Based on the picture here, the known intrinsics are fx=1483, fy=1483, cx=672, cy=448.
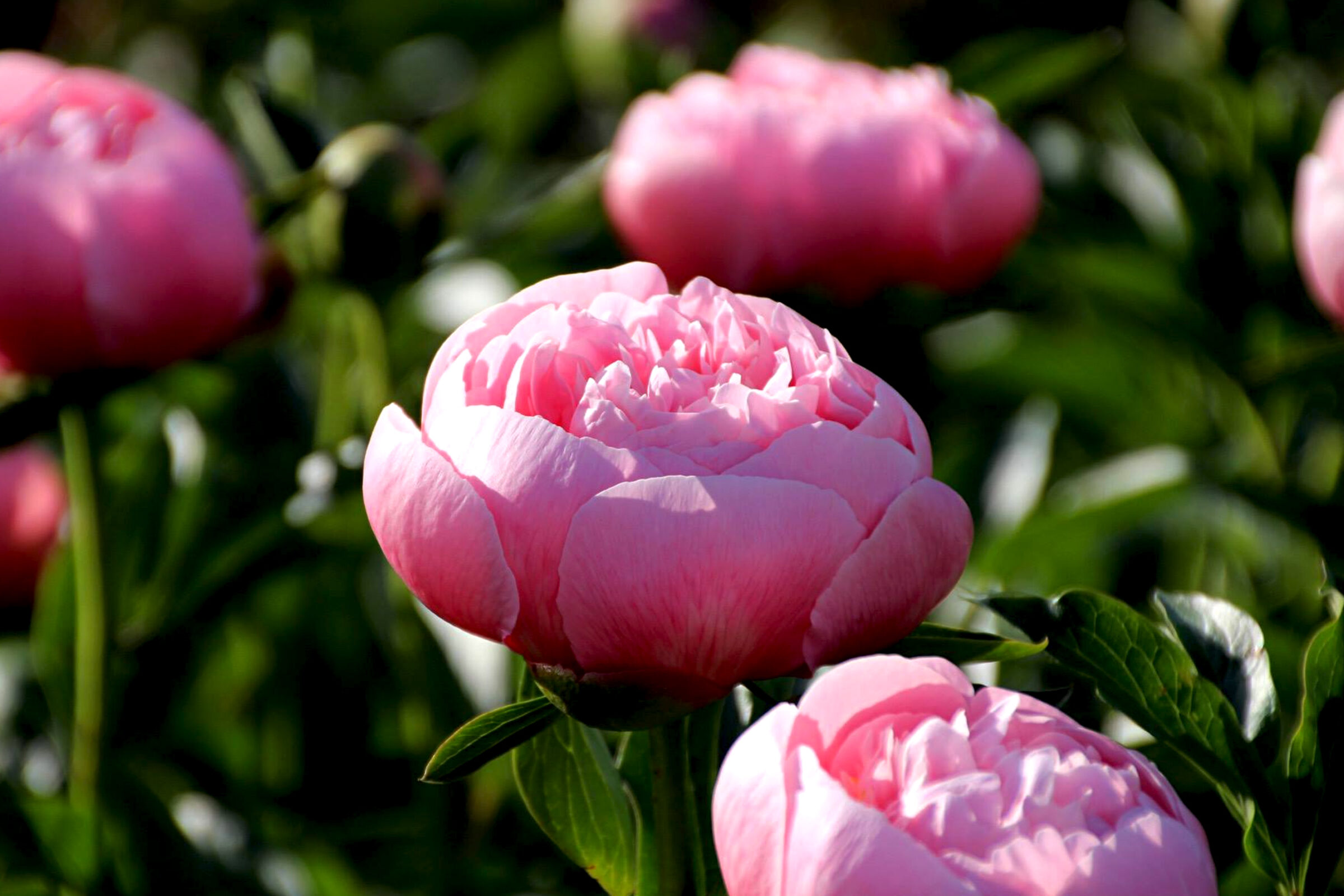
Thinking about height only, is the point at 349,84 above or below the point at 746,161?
below

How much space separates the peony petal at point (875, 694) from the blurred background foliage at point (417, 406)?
0.16m

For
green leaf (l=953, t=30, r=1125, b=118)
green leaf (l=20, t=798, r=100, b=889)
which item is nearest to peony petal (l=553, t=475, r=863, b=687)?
green leaf (l=20, t=798, r=100, b=889)

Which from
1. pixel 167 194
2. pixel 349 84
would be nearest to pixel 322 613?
pixel 167 194

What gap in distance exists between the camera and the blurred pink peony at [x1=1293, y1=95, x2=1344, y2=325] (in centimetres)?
75

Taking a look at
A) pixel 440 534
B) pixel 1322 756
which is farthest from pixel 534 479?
pixel 1322 756

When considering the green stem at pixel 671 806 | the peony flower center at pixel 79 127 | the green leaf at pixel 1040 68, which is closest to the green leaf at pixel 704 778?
the green stem at pixel 671 806

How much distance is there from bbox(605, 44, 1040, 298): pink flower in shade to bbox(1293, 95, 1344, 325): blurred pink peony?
0.15 m

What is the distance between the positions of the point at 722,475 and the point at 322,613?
663 mm

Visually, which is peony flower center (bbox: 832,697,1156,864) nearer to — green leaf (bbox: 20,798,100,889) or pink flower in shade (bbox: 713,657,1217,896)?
pink flower in shade (bbox: 713,657,1217,896)

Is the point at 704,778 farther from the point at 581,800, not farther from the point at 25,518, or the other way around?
the point at 25,518

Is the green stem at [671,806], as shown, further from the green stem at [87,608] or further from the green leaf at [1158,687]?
the green stem at [87,608]

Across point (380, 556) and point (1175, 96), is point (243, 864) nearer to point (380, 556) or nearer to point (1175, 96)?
point (380, 556)

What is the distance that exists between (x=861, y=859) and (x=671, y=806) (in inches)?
4.2

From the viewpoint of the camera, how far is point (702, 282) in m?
0.45
